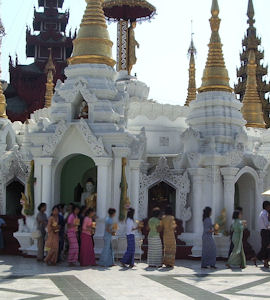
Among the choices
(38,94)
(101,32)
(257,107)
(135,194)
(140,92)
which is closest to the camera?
(135,194)

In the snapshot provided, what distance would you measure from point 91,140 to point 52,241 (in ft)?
9.28

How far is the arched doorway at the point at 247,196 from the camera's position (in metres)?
18.1

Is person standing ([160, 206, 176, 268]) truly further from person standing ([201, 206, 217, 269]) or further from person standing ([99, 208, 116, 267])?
person standing ([99, 208, 116, 267])

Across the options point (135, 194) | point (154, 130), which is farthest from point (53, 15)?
point (135, 194)

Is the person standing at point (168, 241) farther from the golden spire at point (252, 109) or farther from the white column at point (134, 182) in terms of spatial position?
the golden spire at point (252, 109)

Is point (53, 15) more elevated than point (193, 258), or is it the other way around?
point (53, 15)

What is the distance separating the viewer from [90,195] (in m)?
16.5

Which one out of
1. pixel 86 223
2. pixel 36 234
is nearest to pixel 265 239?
pixel 86 223

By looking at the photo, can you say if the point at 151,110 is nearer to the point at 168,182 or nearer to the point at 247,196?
the point at 168,182

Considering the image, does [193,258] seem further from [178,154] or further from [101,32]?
[101,32]

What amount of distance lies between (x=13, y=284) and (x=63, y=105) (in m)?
6.43

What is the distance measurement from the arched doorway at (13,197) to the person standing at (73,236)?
692cm

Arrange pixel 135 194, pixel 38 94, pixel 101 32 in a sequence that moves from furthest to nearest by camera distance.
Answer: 1. pixel 38 94
2. pixel 101 32
3. pixel 135 194

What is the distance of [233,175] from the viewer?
669 inches
